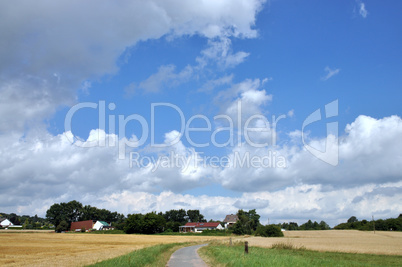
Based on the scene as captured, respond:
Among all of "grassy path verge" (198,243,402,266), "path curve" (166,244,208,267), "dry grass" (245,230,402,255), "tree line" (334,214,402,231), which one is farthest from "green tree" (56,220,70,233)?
"path curve" (166,244,208,267)

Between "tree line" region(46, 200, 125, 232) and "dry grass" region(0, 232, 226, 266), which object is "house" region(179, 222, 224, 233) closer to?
"tree line" region(46, 200, 125, 232)

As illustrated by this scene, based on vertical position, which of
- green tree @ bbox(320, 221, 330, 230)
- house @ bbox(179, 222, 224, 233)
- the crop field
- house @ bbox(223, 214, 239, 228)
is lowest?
green tree @ bbox(320, 221, 330, 230)

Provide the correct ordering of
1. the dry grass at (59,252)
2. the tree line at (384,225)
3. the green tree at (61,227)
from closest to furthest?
the dry grass at (59,252) → the tree line at (384,225) → the green tree at (61,227)

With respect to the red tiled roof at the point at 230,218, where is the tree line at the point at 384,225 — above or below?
below

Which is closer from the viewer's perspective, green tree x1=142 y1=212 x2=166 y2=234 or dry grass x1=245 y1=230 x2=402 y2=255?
dry grass x1=245 y1=230 x2=402 y2=255

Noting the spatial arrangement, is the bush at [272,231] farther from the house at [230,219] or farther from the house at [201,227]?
the house at [230,219]

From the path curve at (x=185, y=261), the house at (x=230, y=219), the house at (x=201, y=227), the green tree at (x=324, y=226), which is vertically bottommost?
the green tree at (x=324, y=226)

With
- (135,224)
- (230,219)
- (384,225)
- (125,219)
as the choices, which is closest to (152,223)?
(135,224)

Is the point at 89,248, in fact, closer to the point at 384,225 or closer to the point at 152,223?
the point at 152,223

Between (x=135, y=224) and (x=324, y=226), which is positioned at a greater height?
(x=135, y=224)

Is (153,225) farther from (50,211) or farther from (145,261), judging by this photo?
(145,261)

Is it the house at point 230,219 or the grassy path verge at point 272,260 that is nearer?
the grassy path verge at point 272,260

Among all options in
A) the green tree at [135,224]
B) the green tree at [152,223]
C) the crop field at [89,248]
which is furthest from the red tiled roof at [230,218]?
the crop field at [89,248]

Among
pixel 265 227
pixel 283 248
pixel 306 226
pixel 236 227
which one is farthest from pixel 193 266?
pixel 306 226
